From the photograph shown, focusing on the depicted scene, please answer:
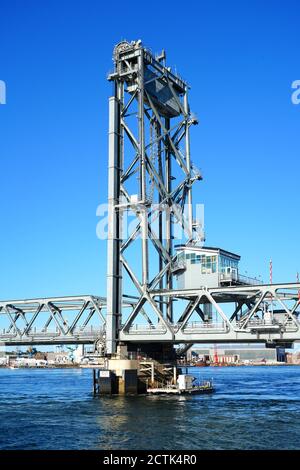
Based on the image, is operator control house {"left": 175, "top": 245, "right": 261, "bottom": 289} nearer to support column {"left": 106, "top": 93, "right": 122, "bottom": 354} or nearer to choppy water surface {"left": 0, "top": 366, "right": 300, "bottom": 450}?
support column {"left": 106, "top": 93, "right": 122, "bottom": 354}

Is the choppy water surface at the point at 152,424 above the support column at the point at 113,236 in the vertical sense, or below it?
below

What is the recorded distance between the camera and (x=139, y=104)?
66312 millimetres

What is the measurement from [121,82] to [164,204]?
15.1 m

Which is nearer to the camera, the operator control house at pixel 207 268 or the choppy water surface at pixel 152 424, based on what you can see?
the choppy water surface at pixel 152 424

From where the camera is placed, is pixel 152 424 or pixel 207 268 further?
pixel 207 268

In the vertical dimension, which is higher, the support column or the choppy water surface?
the support column

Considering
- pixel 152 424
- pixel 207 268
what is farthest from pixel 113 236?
pixel 152 424

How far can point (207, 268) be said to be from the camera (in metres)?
63.8

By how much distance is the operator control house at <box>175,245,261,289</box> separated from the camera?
63.4 metres

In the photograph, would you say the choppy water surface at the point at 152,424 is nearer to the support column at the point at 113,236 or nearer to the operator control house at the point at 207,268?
the support column at the point at 113,236

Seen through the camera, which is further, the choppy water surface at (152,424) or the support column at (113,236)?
the support column at (113,236)

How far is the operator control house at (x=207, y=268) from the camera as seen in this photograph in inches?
2496

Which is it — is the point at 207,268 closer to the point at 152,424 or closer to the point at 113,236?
the point at 113,236
